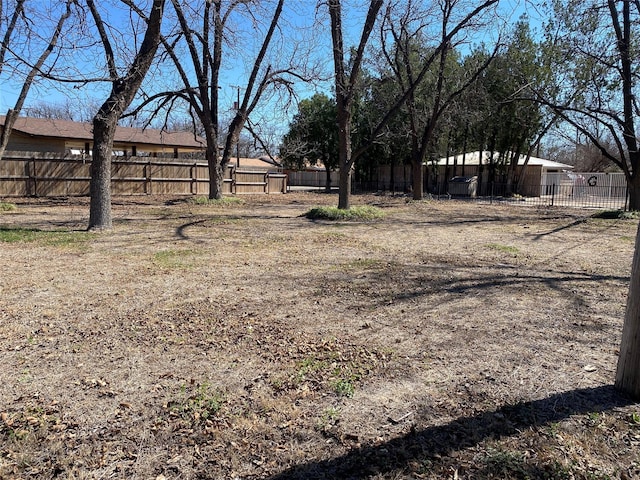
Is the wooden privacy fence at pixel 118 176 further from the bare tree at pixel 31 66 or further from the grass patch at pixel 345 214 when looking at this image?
the grass patch at pixel 345 214

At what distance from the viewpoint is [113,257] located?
721 centimetres

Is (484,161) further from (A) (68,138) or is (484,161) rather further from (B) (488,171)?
(A) (68,138)

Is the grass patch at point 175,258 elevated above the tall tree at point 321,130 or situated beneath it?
situated beneath

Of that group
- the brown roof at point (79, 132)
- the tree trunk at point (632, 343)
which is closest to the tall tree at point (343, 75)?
the brown roof at point (79, 132)

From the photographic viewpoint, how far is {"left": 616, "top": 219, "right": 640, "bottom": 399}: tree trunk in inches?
110

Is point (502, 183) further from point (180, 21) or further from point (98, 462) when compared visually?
point (98, 462)

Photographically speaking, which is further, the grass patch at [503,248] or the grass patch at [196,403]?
the grass patch at [503,248]

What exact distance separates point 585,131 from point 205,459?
15.8 metres

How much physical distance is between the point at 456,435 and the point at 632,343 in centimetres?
126

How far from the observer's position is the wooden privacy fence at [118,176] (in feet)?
58.4

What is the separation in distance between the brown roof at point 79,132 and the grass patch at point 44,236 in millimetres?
12830

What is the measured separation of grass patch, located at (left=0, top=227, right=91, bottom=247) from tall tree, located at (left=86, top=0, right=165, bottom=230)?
66 centimetres

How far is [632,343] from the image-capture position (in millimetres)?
2846

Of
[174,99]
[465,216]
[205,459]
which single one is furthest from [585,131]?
[205,459]
